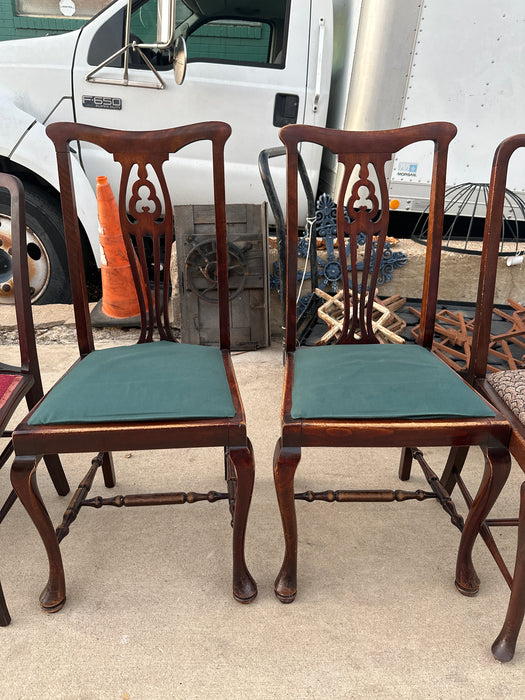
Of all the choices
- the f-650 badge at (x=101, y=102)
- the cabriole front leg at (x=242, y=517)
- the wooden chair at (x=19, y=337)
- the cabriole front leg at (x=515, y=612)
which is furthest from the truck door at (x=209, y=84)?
the cabriole front leg at (x=515, y=612)

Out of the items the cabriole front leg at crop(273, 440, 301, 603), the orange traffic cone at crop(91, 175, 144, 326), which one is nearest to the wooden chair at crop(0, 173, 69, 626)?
the cabriole front leg at crop(273, 440, 301, 603)

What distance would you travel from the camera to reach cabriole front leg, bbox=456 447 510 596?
1.14m

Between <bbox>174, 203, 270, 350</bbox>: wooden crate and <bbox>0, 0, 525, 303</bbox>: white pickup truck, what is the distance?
0.43 m

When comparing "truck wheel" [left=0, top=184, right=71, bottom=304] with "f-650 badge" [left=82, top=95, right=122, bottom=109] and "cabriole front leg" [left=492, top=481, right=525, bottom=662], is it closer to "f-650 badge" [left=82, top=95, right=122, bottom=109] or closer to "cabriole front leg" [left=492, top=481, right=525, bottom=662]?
"f-650 badge" [left=82, top=95, right=122, bottom=109]

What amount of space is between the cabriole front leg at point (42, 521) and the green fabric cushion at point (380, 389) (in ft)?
2.08

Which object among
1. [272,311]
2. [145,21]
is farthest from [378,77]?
[145,21]

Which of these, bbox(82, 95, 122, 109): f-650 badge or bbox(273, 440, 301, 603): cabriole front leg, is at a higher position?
bbox(82, 95, 122, 109): f-650 badge

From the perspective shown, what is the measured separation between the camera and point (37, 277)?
10.1ft

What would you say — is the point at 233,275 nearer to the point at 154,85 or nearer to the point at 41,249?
the point at 154,85

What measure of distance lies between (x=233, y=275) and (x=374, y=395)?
1.70 meters

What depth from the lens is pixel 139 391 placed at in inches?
45.8

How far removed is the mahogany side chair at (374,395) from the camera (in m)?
1.11

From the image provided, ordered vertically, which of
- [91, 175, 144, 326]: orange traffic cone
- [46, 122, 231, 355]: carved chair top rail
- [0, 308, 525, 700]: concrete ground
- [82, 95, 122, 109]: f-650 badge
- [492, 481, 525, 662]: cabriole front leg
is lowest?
[0, 308, 525, 700]: concrete ground

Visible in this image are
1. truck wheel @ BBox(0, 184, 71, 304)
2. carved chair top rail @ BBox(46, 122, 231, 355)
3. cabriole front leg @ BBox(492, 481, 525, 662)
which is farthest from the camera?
truck wheel @ BBox(0, 184, 71, 304)
